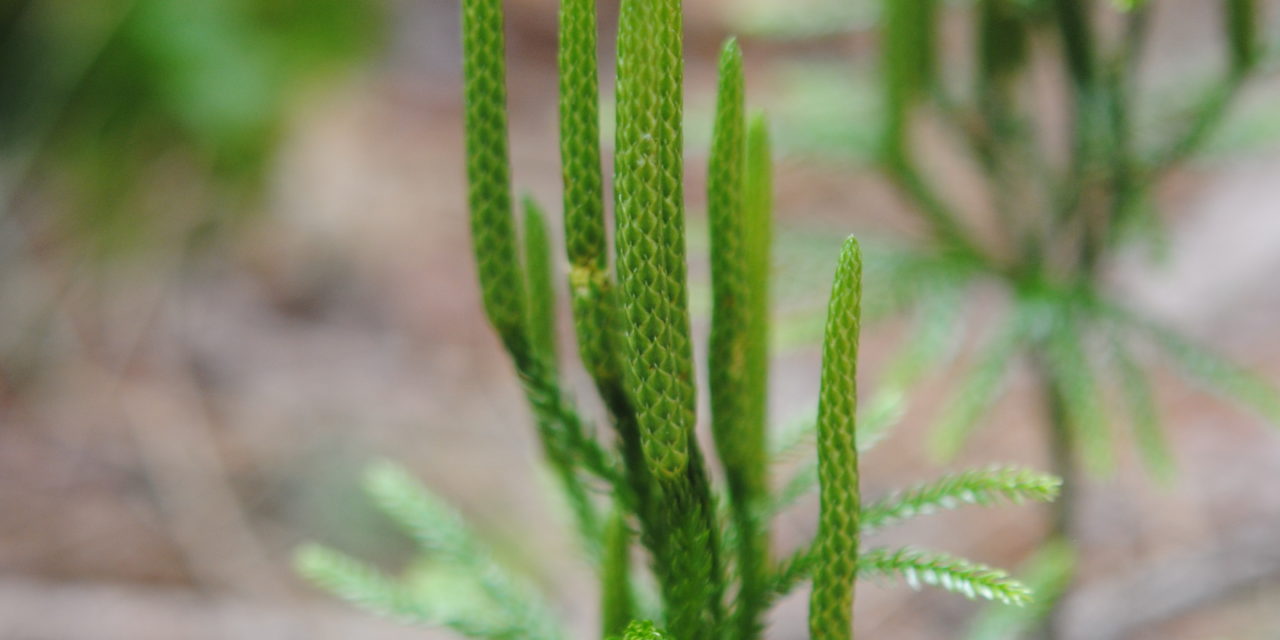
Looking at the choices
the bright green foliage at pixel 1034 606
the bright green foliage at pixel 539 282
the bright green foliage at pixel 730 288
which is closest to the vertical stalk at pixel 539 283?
the bright green foliage at pixel 539 282

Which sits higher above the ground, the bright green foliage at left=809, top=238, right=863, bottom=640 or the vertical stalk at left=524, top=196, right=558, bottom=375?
the vertical stalk at left=524, top=196, right=558, bottom=375

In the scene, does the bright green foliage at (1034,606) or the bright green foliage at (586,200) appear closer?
the bright green foliage at (586,200)

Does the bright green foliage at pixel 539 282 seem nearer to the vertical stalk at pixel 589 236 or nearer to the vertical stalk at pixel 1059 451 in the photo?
the vertical stalk at pixel 589 236

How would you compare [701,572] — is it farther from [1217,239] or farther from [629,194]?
[1217,239]

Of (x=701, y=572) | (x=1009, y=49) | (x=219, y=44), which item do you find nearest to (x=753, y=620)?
(x=701, y=572)

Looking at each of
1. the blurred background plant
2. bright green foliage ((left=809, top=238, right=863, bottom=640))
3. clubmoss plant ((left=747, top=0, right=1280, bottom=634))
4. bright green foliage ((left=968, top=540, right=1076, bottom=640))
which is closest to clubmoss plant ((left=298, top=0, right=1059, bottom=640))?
bright green foliage ((left=809, top=238, right=863, bottom=640))

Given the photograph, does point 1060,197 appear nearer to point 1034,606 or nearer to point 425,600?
point 1034,606

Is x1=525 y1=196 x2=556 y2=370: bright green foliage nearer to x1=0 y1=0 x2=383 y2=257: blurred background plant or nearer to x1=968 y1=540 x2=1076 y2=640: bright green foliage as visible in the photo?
x1=968 y1=540 x2=1076 y2=640: bright green foliage
